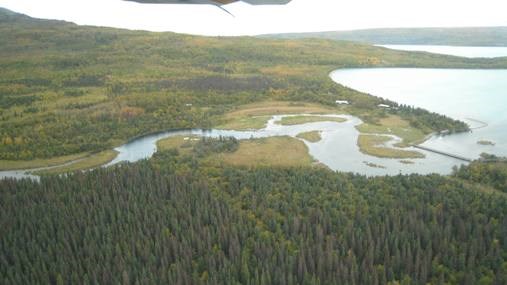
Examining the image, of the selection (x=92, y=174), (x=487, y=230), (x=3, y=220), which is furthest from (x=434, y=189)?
(x=3, y=220)

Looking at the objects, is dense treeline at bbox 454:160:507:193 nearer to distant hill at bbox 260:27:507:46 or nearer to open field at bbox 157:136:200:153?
open field at bbox 157:136:200:153

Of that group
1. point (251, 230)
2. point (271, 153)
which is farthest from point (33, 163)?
point (251, 230)

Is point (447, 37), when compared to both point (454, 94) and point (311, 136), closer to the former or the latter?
point (454, 94)

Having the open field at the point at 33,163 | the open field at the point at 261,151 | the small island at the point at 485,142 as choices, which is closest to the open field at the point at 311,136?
the open field at the point at 261,151

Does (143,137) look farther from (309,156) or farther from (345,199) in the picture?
(345,199)

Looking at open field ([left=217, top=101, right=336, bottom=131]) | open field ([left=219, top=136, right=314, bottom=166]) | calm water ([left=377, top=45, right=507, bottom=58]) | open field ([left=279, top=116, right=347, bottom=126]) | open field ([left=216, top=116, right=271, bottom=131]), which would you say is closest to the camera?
open field ([left=219, top=136, right=314, bottom=166])

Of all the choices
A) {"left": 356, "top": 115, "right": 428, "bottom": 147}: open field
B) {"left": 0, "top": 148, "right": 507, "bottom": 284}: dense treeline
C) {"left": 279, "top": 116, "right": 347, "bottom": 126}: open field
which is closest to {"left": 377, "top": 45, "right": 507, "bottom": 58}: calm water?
{"left": 356, "top": 115, "right": 428, "bottom": 147}: open field
